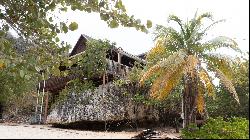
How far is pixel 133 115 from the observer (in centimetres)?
2289

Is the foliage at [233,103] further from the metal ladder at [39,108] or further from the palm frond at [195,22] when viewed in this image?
the metal ladder at [39,108]

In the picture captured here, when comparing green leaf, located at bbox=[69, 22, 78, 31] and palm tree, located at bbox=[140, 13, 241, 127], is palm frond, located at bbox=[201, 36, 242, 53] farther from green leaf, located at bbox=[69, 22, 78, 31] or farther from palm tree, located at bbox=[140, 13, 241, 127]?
green leaf, located at bbox=[69, 22, 78, 31]

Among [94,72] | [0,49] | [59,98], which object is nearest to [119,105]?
[94,72]

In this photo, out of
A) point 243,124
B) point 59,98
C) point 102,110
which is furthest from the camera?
point 59,98

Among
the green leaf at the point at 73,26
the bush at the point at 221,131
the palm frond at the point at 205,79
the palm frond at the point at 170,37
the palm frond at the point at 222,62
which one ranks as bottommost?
the bush at the point at 221,131

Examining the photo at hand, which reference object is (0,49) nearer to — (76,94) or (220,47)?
(220,47)

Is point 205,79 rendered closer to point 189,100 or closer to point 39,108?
point 189,100

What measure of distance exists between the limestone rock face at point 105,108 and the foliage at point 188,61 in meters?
6.10

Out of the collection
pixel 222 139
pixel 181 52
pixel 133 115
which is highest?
pixel 181 52

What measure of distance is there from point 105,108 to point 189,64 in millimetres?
8986

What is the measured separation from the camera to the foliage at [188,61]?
1516cm

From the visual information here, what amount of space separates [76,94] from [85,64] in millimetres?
1942

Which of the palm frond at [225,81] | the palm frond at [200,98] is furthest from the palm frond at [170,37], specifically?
the palm frond at [225,81]

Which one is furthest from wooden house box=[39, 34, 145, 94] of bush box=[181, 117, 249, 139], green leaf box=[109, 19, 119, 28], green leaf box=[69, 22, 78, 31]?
green leaf box=[109, 19, 119, 28]
